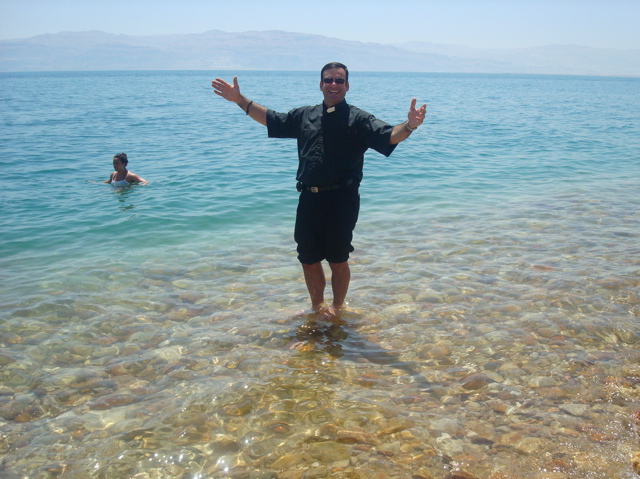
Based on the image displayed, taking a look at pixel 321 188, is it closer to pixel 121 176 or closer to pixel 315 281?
pixel 315 281

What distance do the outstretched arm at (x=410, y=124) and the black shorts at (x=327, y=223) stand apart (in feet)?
2.40

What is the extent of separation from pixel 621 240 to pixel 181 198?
29.8 feet

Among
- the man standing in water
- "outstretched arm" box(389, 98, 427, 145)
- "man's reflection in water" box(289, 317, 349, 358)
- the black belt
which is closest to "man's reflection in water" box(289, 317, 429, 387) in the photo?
"man's reflection in water" box(289, 317, 349, 358)

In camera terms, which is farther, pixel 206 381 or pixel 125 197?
pixel 125 197

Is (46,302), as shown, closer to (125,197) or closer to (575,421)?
(575,421)

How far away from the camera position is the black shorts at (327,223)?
5.01 meters

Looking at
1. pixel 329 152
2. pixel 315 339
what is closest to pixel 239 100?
pixel 329 152

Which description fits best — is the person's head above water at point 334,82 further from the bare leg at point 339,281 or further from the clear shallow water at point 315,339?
the clear shallow water at point 315,339

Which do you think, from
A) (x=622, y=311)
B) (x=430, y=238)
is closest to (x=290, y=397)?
(x=622, y=311)

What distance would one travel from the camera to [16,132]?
24.6m

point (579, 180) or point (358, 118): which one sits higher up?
point (358, 118)

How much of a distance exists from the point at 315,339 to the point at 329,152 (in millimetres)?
1796

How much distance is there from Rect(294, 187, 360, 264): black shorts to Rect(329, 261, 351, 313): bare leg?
12cm

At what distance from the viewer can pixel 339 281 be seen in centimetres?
555
